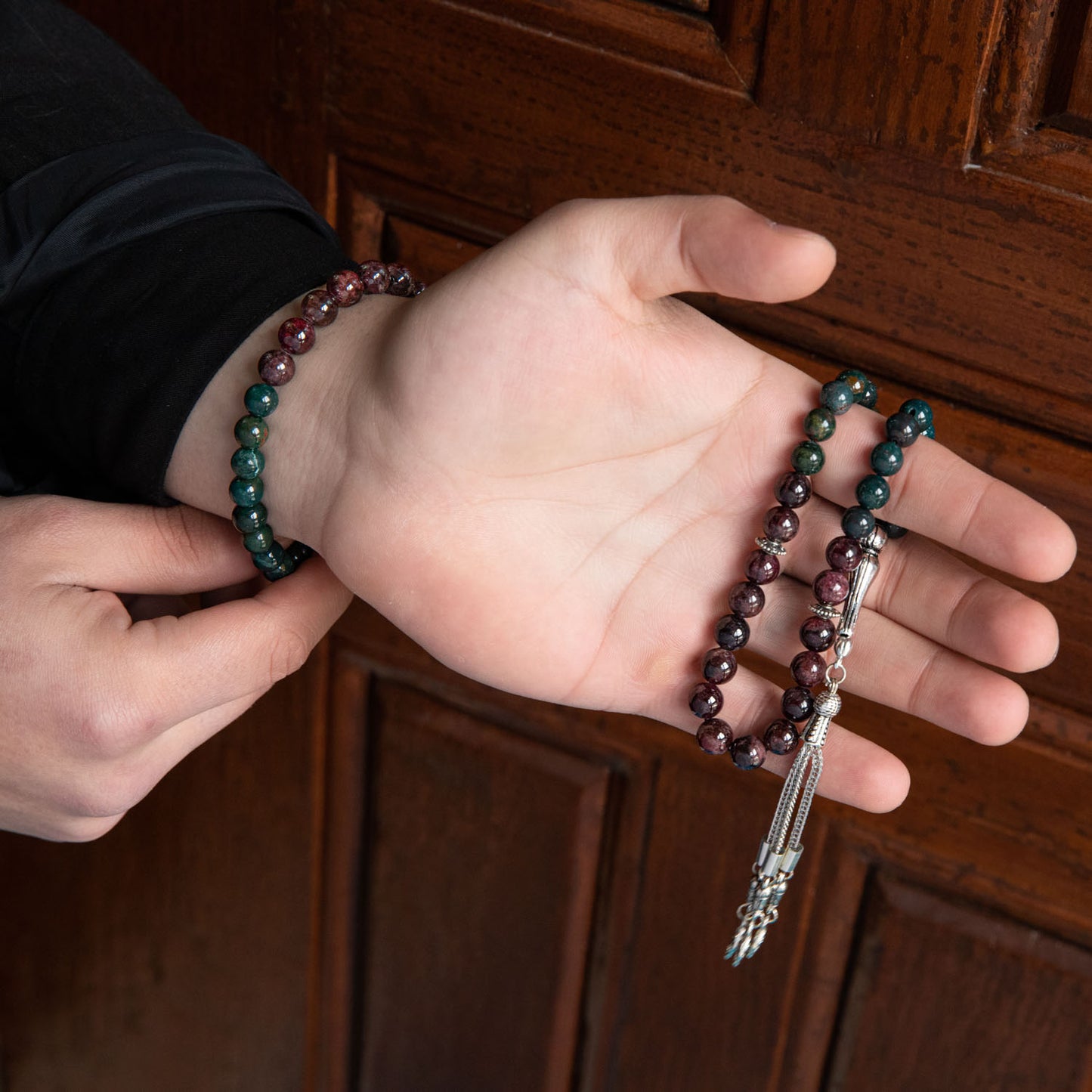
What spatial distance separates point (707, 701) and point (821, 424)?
0.52 feet

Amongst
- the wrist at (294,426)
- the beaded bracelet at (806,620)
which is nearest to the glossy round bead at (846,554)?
the beaded bracelet at (806,620)

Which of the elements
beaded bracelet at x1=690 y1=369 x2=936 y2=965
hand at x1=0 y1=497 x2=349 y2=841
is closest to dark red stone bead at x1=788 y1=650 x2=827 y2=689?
beaded bracelet at x1=690 y1=369 x2=936 y2=965

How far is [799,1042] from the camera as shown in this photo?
0.90 metres

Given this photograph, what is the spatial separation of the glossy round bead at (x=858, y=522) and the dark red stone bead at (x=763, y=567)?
44 mm

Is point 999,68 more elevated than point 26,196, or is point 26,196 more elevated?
point 999,68

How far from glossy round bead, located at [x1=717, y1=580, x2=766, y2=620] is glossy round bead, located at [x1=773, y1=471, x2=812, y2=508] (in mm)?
49

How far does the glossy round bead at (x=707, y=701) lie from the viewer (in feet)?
2.13

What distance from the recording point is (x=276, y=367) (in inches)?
24.9

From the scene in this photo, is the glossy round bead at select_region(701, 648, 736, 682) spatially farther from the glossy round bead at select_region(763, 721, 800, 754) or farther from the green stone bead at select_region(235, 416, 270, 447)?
the green stone bead at select_region(235, 416, 270, 447)

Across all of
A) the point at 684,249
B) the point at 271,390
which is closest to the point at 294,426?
the point at 271,390

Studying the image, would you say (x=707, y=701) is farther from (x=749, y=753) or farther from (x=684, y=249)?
(x=684, y=249)

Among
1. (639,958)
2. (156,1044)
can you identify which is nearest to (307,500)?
(639,958)

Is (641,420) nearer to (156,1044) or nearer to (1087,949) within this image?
(1087,949)

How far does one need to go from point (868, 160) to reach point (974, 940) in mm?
495
